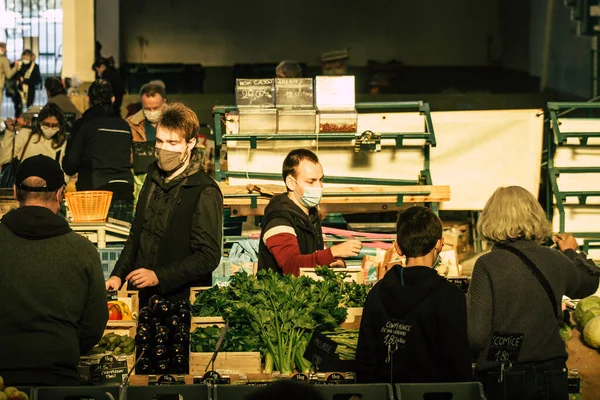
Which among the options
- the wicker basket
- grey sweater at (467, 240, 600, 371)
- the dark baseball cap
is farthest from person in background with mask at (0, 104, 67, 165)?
grey sweater at (467, 240, 600, 371)

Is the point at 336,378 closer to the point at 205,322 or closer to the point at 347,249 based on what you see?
the point at 205,322

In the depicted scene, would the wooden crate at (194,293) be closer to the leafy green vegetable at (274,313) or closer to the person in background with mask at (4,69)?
the leafy green vegetable at (274,313)

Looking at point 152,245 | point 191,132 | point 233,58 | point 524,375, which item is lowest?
point 524,375

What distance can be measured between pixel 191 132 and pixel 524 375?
222cm

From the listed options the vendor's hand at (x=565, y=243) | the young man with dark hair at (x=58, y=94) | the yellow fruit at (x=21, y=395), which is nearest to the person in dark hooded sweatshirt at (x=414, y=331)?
the yellow fruit at (x=21, y=395)

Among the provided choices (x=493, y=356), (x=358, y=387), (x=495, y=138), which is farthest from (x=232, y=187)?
(x=358, y=387)

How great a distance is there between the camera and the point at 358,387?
13.8 ft

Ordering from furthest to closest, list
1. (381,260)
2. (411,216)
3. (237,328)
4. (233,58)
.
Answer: (233,58) < (381,260) < (237,328) < (411,216)

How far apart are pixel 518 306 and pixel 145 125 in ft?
21.8

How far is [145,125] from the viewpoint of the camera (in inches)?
432

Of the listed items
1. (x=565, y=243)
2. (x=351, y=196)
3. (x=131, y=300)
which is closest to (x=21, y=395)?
(x=131, y=300)

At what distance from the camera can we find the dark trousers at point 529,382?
499 centimetres

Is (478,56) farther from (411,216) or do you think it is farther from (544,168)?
(411,216)

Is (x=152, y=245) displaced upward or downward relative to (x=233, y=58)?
downward
